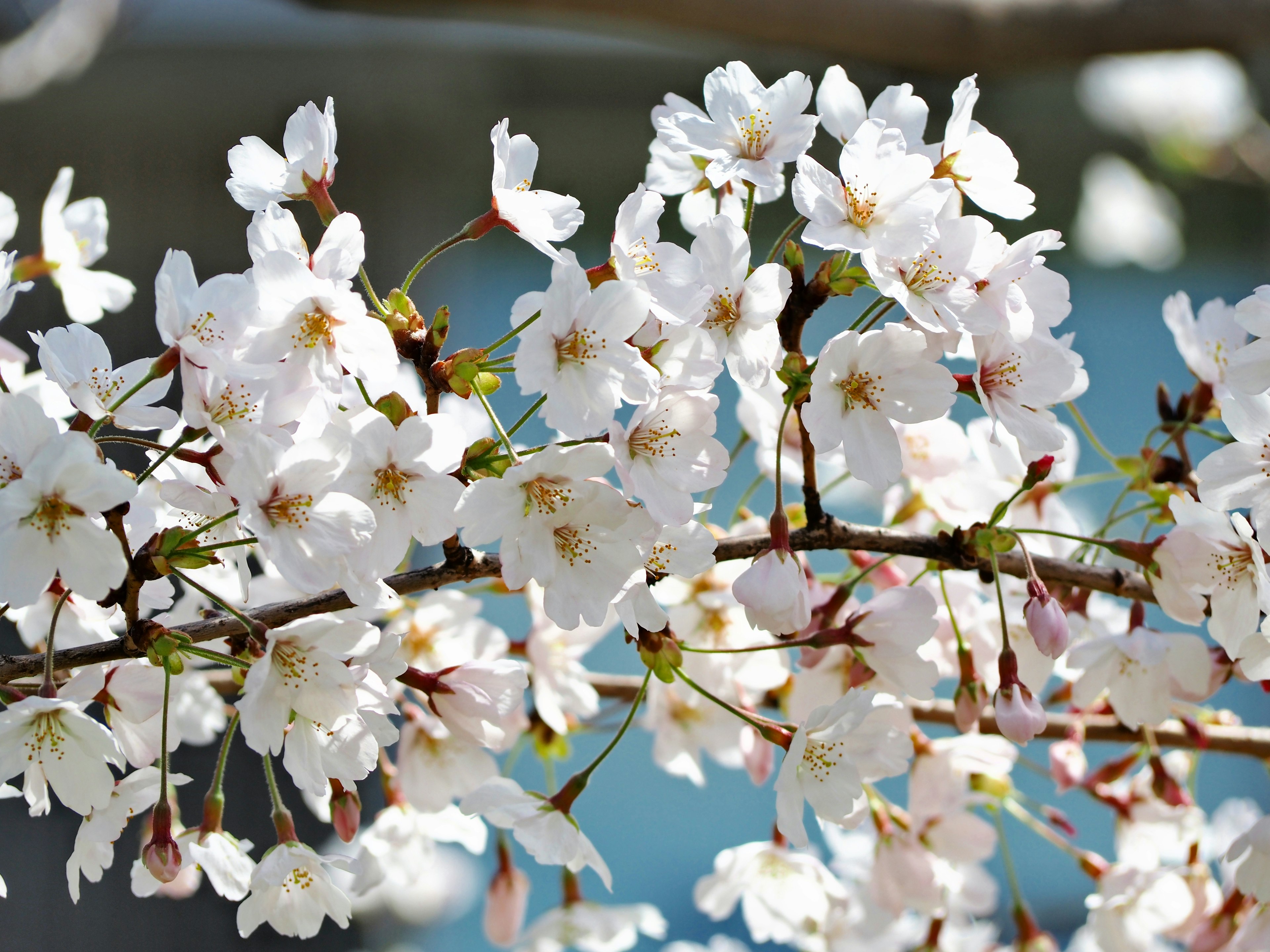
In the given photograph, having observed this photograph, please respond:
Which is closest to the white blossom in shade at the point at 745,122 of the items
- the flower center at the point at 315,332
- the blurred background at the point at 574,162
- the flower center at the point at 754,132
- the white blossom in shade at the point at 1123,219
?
the flower center at the point at 754,132

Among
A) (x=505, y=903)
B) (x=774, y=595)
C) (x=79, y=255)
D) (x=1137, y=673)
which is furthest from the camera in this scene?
(x=505, y=903)

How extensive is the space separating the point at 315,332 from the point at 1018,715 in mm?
382

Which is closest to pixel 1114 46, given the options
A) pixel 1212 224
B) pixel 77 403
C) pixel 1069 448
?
pixel 1069 448

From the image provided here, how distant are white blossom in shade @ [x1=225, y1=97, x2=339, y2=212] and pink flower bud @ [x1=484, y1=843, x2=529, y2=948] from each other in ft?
1.86

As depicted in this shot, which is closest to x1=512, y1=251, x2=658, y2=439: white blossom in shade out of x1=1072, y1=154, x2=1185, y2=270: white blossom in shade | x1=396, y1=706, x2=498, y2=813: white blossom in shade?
x1=396, y1=706, x2=498, y2=813: white blossom in shade

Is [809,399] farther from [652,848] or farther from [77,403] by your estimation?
[652,848]

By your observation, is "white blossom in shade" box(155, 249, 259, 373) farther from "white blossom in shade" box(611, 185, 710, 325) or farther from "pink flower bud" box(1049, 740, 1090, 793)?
"pink flower bud" box(1049, 740, 1090, 793)

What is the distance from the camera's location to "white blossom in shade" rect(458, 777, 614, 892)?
0.57 m

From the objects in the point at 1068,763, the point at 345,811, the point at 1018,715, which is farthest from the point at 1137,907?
the point at 345,811

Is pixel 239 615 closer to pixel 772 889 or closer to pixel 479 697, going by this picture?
pixel 479 697

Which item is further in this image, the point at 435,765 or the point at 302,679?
the point at 435,765

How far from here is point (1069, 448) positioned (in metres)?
0.77

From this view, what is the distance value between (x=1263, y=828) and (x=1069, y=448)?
272 millimetres

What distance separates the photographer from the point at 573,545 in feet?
1.55
